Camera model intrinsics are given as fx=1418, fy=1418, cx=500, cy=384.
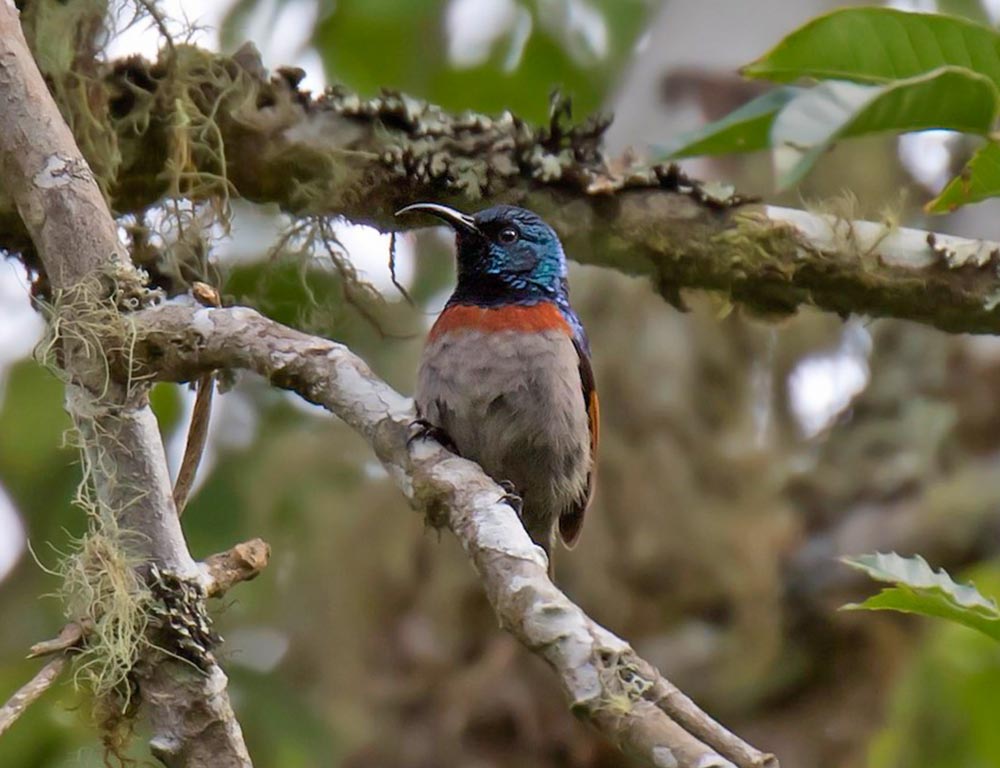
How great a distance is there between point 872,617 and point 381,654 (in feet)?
7.64

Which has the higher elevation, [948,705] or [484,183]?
[484,183]

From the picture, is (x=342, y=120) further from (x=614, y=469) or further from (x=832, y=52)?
(x=614, y=469)

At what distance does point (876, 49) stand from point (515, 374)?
4.56ft

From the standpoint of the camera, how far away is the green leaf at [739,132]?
8.09 feet

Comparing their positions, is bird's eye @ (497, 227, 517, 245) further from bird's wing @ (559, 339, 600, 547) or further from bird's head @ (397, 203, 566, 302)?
bird's wing @ (559, 339, 600, 547)

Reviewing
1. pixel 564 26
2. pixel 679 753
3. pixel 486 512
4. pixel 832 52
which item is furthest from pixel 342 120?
pixel 564 26

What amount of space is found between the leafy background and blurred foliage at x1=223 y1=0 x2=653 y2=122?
0.5 inches

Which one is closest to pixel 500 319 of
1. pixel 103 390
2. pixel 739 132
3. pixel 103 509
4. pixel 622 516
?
pixel 739 132

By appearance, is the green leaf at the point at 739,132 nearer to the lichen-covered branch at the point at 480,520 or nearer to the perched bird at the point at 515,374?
the lichen-covered branch at the point at 480,520

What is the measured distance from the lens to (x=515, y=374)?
12.0 ft

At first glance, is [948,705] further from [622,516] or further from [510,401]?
[510,401]

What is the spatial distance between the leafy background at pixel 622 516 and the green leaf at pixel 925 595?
3295mm

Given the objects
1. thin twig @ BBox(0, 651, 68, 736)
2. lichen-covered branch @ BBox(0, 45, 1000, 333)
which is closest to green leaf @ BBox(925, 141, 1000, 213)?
lichen-covered branch @ BBox(0, 45, 1000, 333)

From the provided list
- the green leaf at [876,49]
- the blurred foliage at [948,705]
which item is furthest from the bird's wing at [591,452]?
the blurred foliage at [948,705]
